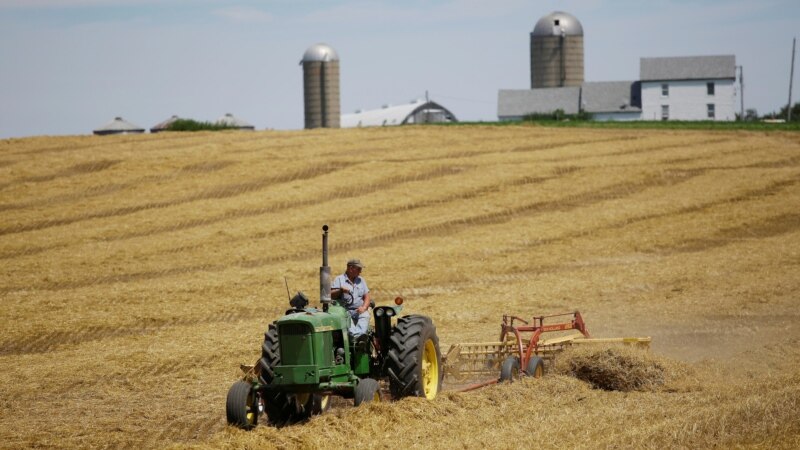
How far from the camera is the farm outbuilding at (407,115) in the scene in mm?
112062

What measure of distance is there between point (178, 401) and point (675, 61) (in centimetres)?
8802

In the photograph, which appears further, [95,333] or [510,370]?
[95,333]

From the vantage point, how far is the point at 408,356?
1373 centimetres

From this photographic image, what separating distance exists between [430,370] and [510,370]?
1339 millimetres

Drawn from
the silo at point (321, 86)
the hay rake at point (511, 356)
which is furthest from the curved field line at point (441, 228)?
the silo at point (321, 86)

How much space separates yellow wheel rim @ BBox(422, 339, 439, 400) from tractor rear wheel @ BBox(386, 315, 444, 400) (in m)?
0.05

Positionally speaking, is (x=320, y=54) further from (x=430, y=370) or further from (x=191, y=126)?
(x=430, y=370)

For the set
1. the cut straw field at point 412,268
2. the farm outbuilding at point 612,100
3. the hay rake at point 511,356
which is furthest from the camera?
the farm outbuilding at point 612,100

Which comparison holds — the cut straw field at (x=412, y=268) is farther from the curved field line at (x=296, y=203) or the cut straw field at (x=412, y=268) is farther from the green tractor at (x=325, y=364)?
the green tractor at (x=325, y=364)

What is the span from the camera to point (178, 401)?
15.7 metres

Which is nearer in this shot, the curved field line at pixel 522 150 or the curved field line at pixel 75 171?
the curved field line at pixel 75 171

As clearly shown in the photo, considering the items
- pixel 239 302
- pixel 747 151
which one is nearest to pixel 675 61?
pixel 747 151

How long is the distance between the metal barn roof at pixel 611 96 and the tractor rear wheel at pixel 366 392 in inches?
3320

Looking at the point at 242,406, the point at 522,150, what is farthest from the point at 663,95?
the point at 242,406
